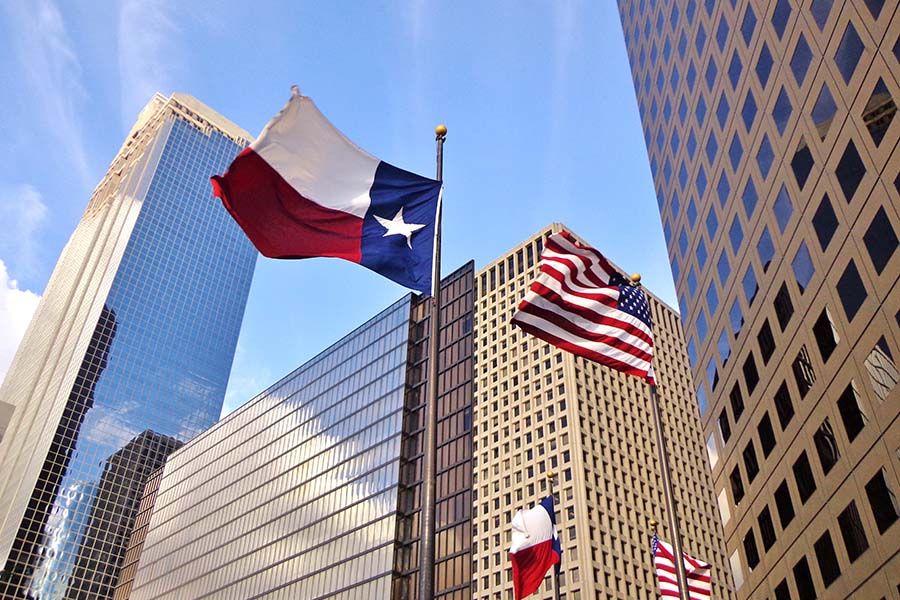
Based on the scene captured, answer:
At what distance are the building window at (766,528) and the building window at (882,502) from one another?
10.2 metres

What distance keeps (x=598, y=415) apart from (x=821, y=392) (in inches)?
2880

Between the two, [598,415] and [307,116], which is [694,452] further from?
[307,116]

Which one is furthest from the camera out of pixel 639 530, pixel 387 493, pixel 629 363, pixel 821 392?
pixel 639 530

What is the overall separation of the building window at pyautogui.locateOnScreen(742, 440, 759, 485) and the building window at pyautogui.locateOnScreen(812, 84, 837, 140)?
16082mm

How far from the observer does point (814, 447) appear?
3272 cm

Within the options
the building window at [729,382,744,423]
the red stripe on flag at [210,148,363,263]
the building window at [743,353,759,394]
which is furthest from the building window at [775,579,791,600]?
the red stripe on flag at [210,148,363,263]

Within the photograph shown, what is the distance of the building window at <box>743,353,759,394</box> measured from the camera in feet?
131

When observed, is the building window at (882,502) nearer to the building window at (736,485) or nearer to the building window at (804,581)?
the building window at (804,581)

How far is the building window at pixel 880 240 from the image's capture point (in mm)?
26938

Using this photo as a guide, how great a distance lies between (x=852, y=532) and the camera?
29328 millimetres

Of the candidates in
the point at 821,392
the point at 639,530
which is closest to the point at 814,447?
the point at 821,392

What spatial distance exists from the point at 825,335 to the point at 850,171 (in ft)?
21.2

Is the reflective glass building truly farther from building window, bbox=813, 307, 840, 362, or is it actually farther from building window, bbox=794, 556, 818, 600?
building window, bbox=813, 307, 840, 362

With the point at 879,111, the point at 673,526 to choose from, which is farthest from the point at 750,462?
the point at 673,526
